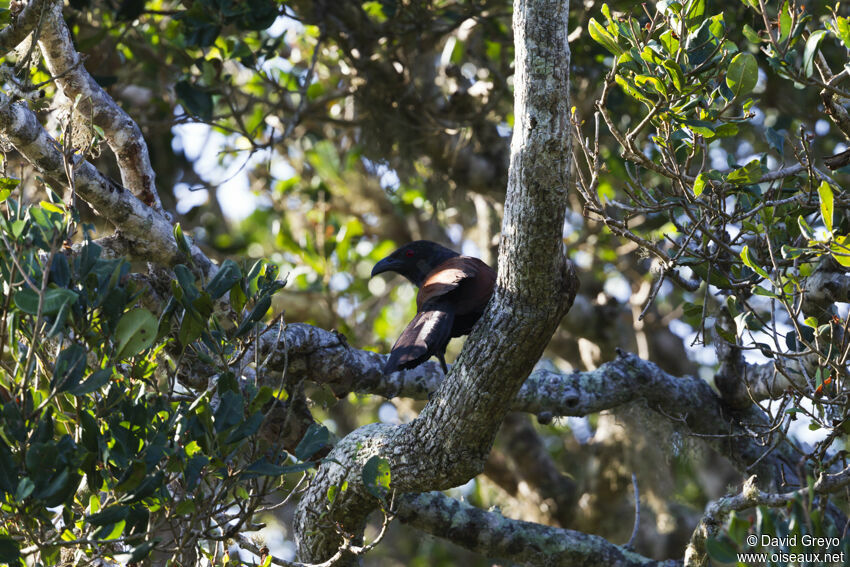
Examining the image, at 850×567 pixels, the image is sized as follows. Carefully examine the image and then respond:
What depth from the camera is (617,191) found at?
24.5ft

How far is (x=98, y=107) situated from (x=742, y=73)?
8.50 ft

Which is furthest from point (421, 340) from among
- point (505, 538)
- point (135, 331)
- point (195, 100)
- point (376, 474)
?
point (195, 100)

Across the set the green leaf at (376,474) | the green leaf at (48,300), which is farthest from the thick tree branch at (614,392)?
the green leaf at (48,300)

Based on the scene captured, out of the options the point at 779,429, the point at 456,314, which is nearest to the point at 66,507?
the point at 456,314

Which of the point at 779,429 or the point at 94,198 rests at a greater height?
the point at 94,198

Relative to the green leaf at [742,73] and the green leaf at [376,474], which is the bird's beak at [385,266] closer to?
the green leaf at [376,474]

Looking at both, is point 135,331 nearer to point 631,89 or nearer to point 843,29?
point 631,89

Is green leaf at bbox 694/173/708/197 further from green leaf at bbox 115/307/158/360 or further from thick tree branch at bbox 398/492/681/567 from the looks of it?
thick tree branch at bbox 398/492/681/567

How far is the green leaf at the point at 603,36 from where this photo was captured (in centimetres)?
281

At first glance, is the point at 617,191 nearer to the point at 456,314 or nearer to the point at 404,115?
the point at 404,115

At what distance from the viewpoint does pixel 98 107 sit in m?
3.49

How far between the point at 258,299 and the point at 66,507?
2.80ft

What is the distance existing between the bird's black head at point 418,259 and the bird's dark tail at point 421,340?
115 cm

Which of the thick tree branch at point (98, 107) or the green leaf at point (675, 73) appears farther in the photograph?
the thick tree branch at point (98, 107)
